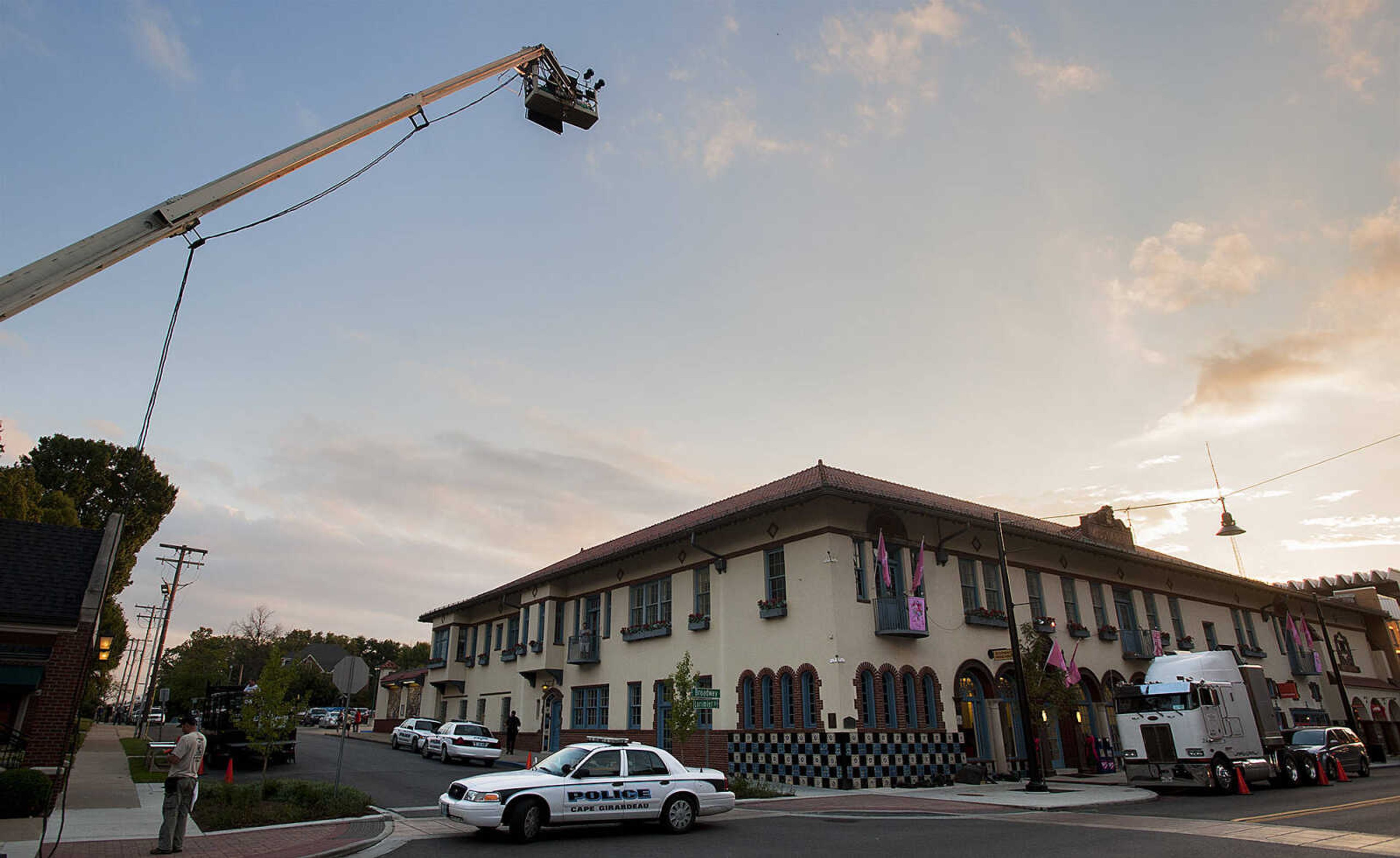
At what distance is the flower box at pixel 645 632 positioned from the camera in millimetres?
27750

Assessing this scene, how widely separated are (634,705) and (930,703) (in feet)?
37.1

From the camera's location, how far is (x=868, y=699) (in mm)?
21500

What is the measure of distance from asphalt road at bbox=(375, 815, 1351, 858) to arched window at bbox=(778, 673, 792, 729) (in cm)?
841

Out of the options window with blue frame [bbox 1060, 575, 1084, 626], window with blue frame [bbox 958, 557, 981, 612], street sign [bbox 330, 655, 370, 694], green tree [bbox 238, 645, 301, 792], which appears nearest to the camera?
street sign [bbox 330, 655, 370, 694]

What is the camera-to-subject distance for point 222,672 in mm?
65562

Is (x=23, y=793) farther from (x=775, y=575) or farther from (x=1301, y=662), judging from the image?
(x=1301, y=662)

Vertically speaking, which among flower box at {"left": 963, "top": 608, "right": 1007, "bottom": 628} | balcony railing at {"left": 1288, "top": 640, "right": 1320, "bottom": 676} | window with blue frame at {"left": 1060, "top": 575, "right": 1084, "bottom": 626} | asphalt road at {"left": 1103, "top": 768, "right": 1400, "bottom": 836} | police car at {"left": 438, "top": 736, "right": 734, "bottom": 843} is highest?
window with blue frame at {"left": 1060, "top": 575, "right": 1084, "bottom": 626}

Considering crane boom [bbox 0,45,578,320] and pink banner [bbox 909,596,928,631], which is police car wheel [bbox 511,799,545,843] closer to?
crane boom [bbox 0,45,578,320]

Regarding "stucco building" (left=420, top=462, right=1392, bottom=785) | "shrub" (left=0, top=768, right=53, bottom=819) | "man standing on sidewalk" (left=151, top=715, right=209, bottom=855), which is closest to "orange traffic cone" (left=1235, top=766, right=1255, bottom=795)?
"stucco building" (left=420, top=462, right=1392, bottom=785)

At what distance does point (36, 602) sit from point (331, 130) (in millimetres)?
13984

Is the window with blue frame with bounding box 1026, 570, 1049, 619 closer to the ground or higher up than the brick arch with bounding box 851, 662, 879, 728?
higher up

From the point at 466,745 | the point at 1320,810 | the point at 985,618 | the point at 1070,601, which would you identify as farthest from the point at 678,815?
the point at 1070,601

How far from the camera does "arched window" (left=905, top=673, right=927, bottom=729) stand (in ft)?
72.6

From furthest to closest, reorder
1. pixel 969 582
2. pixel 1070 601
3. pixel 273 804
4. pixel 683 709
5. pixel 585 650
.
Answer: pixel 585 650 < pixel 1070 601 < pixel 969 582 < pixel 683 709 < pixel 273 804
